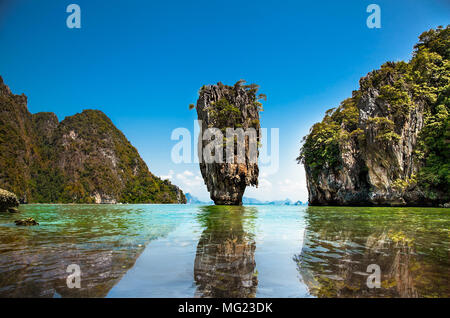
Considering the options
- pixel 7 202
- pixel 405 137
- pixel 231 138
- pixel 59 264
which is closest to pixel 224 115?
pixel 231 138

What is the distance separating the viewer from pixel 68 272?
133 inches

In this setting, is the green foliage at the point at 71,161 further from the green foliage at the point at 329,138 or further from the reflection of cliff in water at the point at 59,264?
the reflection of cliff in water at the point at 59,264

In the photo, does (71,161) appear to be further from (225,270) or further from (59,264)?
(225,270)

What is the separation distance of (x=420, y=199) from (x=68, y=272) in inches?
1436

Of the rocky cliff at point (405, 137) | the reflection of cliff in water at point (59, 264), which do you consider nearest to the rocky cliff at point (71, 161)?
the reflection of cliff in water at point (59, 264)

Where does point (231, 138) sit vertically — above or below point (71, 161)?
below

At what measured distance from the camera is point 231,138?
37.5 metres

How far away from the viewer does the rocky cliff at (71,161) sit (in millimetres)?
98812

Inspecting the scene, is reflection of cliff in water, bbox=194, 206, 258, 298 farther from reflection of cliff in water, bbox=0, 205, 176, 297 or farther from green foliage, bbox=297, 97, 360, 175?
green foliage, bbox=297, 97, 360, 175

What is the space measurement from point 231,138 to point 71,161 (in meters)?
119
